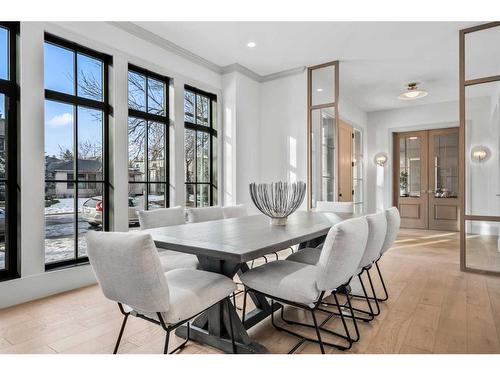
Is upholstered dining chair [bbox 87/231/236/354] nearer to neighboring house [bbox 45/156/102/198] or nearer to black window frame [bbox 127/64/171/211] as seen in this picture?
neighboring house [bbox 45/156/102/198]

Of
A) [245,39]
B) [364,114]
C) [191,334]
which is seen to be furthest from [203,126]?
[364,114]

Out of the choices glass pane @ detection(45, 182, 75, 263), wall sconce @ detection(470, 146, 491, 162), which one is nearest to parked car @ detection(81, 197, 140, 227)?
glass pane @ detection(45, 182, 75, 263)

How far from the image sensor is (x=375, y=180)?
24.9 feet

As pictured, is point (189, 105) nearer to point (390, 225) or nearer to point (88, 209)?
point (88, 209)

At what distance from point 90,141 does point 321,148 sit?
3273 mm

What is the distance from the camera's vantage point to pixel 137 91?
3.84 metres

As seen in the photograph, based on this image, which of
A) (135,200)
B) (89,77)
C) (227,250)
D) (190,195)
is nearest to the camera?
(227,250)

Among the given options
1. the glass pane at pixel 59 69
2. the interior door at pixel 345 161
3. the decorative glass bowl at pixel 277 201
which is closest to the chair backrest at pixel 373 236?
the decorative glass bowl at pixel 277 201

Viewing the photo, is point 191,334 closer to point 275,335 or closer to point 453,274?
point 275,335

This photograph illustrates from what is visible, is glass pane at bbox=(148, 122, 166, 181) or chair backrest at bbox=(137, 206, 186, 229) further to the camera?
glass pane at bbox=(148, 122, 166, 181)

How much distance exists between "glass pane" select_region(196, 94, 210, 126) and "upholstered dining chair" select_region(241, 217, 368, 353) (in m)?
3.22

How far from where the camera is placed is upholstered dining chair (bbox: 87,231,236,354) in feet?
4.46

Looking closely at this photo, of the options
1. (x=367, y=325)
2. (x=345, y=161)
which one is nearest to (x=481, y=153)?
(x=345, y=161)
